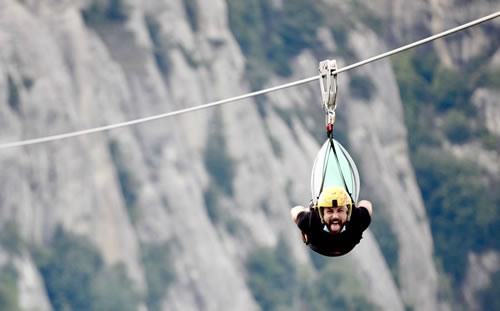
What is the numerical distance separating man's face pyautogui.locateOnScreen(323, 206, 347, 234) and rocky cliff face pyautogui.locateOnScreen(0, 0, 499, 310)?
152 feet

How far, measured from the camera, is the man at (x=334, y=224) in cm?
1250

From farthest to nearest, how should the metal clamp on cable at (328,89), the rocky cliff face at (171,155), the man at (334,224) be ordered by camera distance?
the rocky cliff face at (171,155)
the metal clamp on cable at (328,89)
the man at (334,224)

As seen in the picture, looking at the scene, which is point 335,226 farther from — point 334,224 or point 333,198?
point 333,198

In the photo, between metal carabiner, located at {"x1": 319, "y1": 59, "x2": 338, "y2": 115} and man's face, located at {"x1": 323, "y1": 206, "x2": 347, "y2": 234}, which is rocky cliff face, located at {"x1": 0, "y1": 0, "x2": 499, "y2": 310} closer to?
metal carabiner, located at {"x1": 319, "y1": 59, "x2": 338, "y2": 115}

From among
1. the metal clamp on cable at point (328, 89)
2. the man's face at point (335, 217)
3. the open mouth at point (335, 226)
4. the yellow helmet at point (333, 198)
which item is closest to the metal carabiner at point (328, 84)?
the metal clamp on cable at point (328, 89)

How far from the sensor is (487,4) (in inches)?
3730

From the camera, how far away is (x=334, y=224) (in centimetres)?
1258

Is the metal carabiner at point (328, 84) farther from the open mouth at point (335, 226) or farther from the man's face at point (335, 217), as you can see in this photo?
the open mouth at point (335, 226)

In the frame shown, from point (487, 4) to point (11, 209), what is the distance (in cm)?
5261

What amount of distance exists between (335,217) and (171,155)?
55.1 metres

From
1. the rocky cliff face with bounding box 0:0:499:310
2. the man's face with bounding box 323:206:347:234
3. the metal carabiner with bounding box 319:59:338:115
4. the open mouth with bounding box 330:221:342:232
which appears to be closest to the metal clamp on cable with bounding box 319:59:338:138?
the metal carabiner with bounding box 319:59:338:115

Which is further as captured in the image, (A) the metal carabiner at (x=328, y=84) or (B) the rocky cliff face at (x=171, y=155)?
(B) the rocky cliff face at (x=171, y=155)

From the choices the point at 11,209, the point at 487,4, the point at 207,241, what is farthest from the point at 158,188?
the point at 487,4

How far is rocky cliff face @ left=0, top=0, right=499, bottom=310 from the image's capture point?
60.8 meters
